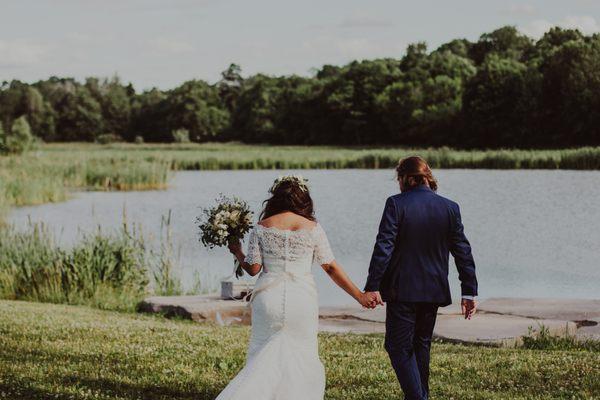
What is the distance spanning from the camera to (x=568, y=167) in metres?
56.7

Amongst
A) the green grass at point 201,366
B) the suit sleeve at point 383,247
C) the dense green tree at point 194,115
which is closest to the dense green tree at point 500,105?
the dense green tree at point 194,115

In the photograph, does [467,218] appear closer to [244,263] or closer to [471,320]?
[471,320]

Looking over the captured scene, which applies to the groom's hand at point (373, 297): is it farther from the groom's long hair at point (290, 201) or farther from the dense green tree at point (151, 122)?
the dense green tree at point (151, 122)

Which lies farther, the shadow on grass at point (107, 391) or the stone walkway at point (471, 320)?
the stone walkway at point (471, 320)

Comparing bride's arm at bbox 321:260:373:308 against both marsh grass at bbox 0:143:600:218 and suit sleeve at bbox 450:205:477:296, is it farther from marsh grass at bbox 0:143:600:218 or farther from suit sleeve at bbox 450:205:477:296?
marsh grass at bbox 0:143:600:218

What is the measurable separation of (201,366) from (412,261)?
11.0 feet

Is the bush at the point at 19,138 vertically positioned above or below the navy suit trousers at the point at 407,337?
above

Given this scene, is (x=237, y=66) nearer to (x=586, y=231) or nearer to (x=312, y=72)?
(x=312, y=72)

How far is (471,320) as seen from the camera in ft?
43.5

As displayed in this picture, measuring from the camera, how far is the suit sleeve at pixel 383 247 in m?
6.49

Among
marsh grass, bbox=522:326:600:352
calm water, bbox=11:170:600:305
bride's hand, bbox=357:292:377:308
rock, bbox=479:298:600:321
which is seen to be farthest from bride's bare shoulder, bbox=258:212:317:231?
calm water, bbox=11:170:600:305

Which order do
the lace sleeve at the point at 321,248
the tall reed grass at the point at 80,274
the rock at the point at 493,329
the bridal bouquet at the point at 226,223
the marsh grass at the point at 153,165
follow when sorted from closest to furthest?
the lace sleeve at the point at 321,248
the bridal bouquet at the point at 226,223
the rock at the point at 493,329
the tall reed grass at the point at 80,274
the marsh grass at the point at 153,165

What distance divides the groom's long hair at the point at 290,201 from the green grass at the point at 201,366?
2.07 metres

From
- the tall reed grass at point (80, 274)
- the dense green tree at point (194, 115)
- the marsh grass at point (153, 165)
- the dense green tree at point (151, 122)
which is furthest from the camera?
the dense green tree at point (151, 122)
